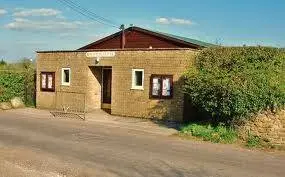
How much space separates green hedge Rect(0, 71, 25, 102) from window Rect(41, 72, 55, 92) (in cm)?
196

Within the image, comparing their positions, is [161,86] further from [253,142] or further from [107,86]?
[253,142]

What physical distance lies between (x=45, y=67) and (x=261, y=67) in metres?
13.8

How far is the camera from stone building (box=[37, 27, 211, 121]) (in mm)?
20797

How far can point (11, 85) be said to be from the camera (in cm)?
2745

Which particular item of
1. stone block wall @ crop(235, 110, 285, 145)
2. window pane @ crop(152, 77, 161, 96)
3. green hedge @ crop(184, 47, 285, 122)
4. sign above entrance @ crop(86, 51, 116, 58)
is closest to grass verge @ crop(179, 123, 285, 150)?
stone block wall @ crop(235, 110, 285, 145)

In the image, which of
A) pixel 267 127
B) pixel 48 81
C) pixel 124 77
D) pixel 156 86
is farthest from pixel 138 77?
pixel 267 127

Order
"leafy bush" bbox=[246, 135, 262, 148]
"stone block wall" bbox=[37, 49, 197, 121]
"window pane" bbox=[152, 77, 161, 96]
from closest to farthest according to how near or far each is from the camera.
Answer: "leafy bush" bbox=[246, 135, 262, 148]
"stone block wall" bbox=[37, 49, 197, 121]
"window pane" bbox=[152, 77, 161, 96]

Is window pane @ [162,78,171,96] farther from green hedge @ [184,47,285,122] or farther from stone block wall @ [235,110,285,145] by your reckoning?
stone block wall @ [235,110,285,145]

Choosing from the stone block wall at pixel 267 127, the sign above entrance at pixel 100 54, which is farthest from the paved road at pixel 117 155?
the sign above entrance at pixel 100 54

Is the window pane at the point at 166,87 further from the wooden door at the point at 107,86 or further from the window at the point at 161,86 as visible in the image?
the wooden door at the point at 107,86

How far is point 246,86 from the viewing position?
1566 cm

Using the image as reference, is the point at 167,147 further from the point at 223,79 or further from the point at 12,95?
the point at 12,95

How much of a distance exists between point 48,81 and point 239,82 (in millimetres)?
13311

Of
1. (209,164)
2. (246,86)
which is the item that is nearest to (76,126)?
(246,86)
